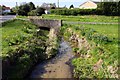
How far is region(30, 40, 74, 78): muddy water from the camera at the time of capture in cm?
1806

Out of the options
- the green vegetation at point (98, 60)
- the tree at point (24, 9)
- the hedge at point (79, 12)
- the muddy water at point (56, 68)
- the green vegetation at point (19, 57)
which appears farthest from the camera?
the tree at point (24, 9)

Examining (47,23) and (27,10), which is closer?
(47,23)

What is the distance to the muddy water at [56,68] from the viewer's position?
59.3 ft

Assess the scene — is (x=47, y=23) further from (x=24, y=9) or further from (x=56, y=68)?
(x=24, y=9)

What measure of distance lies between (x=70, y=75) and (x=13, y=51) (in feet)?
12.4

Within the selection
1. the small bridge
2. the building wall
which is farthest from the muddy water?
the building wall

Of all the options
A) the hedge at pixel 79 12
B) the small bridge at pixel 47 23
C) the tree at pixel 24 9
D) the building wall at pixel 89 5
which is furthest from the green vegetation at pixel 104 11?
the building wall at pixel 89 5

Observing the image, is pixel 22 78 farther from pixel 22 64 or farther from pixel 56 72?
pixel 56 72

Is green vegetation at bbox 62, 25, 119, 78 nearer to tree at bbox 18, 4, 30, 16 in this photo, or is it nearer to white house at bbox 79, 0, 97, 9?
tree at bbox 18, 4, 30, 16

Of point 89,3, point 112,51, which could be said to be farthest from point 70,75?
point 89,3

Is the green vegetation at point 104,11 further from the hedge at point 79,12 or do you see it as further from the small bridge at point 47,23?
the small bridge at point 47,23

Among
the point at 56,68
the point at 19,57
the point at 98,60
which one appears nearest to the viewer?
the point at 98,60

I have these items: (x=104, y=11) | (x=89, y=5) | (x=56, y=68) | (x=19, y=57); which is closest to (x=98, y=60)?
(x=56, y=68)

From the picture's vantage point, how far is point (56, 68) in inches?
784
